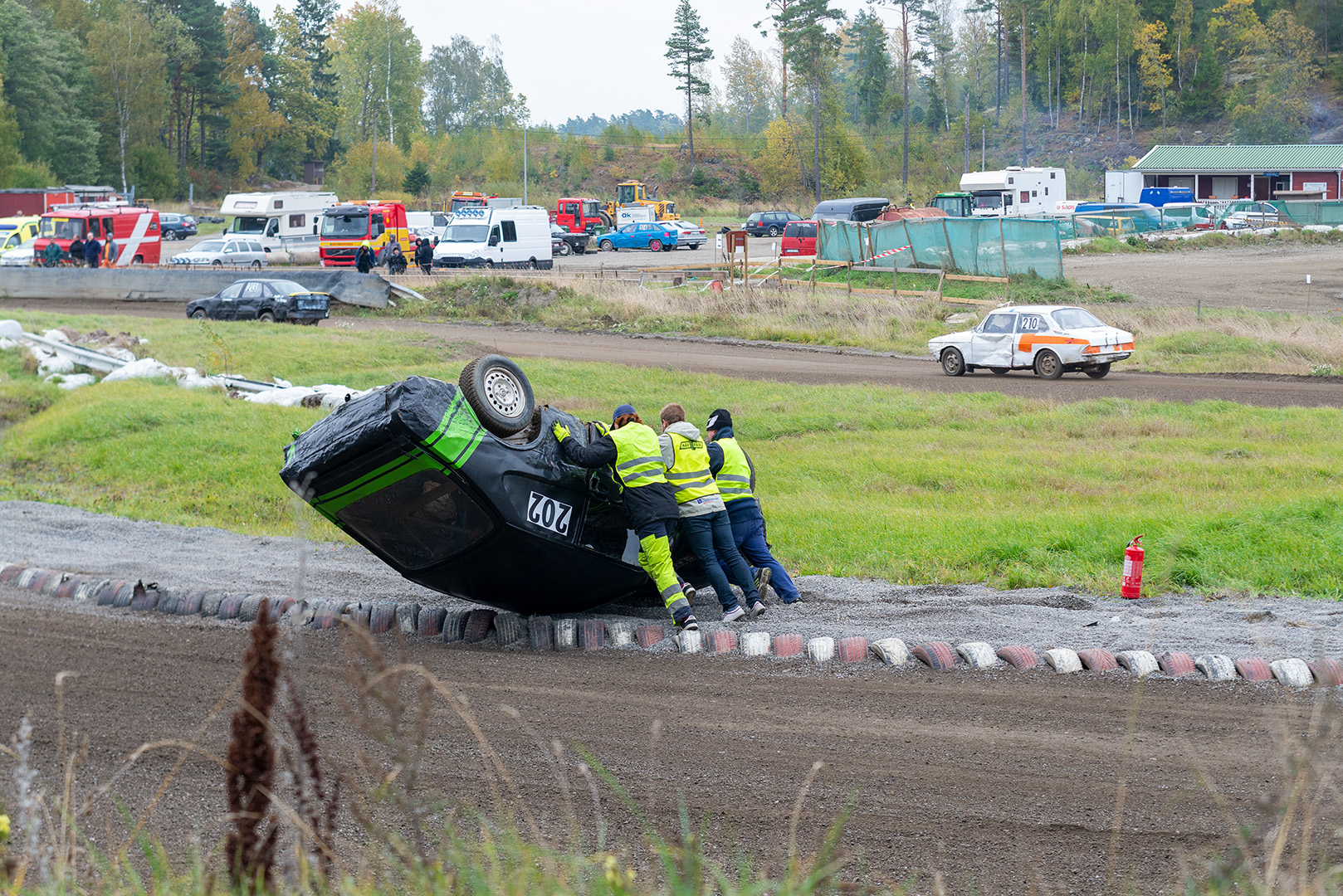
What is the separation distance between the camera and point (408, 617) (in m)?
9.15

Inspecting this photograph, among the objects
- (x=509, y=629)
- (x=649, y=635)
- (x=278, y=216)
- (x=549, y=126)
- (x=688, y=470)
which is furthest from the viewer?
(x=549, y=126)

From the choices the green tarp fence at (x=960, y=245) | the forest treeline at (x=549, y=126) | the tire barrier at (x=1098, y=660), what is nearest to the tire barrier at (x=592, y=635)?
the tire barrier at (x=1098, y=660)

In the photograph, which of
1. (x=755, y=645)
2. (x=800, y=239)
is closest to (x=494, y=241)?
(x=800, y=239)

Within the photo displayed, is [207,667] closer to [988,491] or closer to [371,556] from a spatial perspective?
[371,556]

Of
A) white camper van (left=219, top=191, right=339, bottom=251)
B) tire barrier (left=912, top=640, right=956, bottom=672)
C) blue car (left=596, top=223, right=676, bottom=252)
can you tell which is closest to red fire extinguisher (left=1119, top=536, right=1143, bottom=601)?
tire barrier (left=912, top=640, right=956, bottom=672)

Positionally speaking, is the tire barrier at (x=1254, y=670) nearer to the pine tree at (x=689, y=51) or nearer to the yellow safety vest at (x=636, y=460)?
the yellow safety vest at (x=636, y=460)

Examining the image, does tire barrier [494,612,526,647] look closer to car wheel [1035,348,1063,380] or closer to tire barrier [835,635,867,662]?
tire barrier [835,635,867,662]

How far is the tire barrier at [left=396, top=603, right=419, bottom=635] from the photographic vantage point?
29.5ft

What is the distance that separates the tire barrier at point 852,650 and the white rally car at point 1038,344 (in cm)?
1662

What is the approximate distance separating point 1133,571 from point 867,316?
22.3 m

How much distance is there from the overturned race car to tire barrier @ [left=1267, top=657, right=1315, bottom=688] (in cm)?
441

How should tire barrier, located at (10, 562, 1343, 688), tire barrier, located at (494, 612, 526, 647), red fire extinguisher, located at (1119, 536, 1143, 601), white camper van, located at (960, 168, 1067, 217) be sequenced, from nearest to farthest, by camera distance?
tire barrier, located at (10, 562, 1343, 688)
tire barrier, located at (494, 612, 526, 647)
red fire extinguisher, located at (1119, 536, 1143, 601)
white camper van, located at (960, 168, 1067, 217)

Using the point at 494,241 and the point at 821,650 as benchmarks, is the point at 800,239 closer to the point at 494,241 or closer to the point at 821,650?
the point at 494,241

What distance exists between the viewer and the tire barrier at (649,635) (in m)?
8.43
